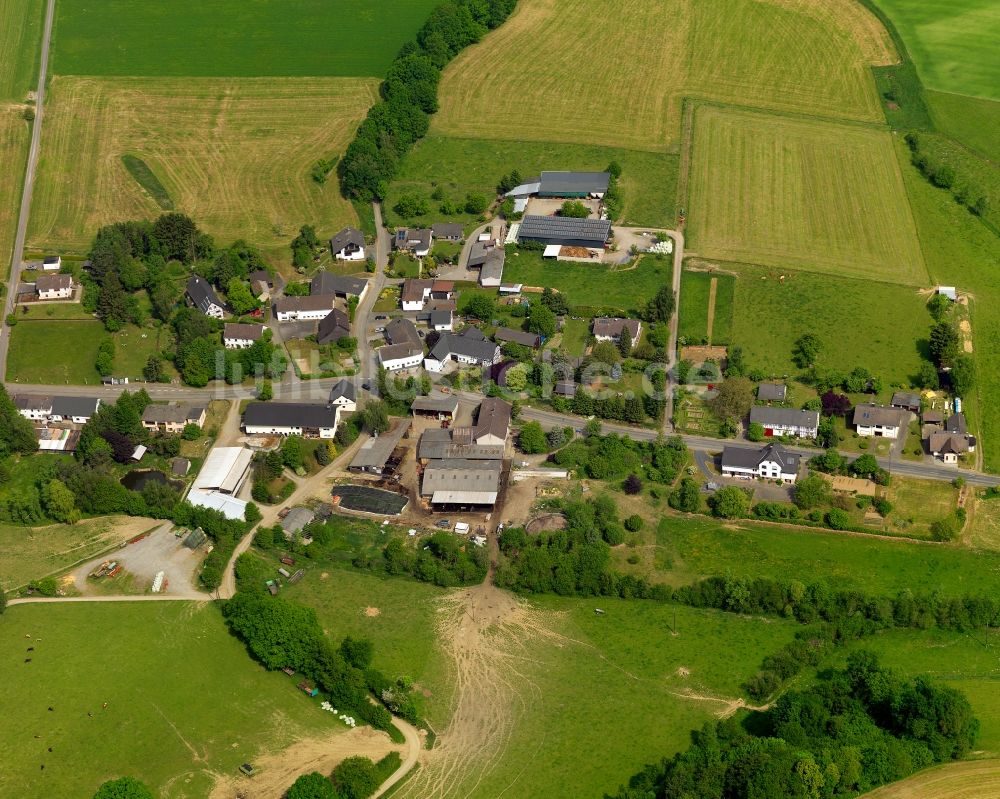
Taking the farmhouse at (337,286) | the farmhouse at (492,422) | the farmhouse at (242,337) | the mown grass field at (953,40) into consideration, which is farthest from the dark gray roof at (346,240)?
the mown grass field at (953,40)

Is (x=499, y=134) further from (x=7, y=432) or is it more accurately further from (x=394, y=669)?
(x=394, y=669)

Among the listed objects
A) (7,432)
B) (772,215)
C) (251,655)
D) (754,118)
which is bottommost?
(251,655)

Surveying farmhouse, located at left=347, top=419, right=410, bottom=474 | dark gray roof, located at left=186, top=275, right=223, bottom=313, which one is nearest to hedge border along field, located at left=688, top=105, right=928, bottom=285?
farmhouse, located at left=347, top=419, right=410, bottom=474

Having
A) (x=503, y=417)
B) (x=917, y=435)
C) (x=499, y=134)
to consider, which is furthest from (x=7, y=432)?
(x=917, y=435)

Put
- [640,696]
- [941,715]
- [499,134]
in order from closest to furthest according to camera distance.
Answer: [941,715]
[640,696]
[499,134]

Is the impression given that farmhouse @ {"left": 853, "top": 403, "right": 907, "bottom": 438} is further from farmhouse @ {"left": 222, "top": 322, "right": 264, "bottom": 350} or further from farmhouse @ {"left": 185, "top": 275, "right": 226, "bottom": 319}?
farmhouse @ {"left": 185, "top": 275, "right": 226, "bottom": 319}

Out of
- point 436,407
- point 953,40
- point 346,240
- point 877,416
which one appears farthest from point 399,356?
point 953,40

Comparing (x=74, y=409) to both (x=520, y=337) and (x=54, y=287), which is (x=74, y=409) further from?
(x=520, y=337)
